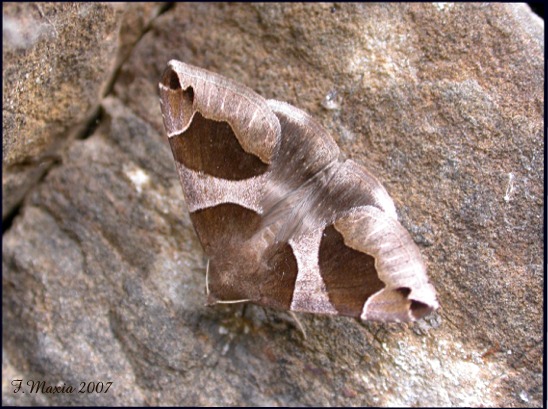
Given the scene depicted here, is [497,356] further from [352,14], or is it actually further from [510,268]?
[352,14]

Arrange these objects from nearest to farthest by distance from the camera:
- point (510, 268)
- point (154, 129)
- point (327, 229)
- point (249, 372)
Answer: point (327, 229), point (510, 268), point (249, 372), point (154, 129)

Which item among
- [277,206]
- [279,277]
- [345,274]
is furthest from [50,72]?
[345,274]

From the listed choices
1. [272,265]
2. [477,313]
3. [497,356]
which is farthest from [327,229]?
[497,356]

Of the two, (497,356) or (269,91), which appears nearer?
(497,356)

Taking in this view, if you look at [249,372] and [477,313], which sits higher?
[477,313]

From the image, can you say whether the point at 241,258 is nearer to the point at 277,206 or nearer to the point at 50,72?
the point at 277,206

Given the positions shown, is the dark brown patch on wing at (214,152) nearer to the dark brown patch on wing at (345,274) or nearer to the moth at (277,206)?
the moth at (277,206)

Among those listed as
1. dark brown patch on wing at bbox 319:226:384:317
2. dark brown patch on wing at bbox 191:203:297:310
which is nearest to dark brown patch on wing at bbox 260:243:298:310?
dark brown patch on wing at bbox 191:203:297:310

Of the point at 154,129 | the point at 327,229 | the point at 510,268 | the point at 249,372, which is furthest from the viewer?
the point at 154,129
